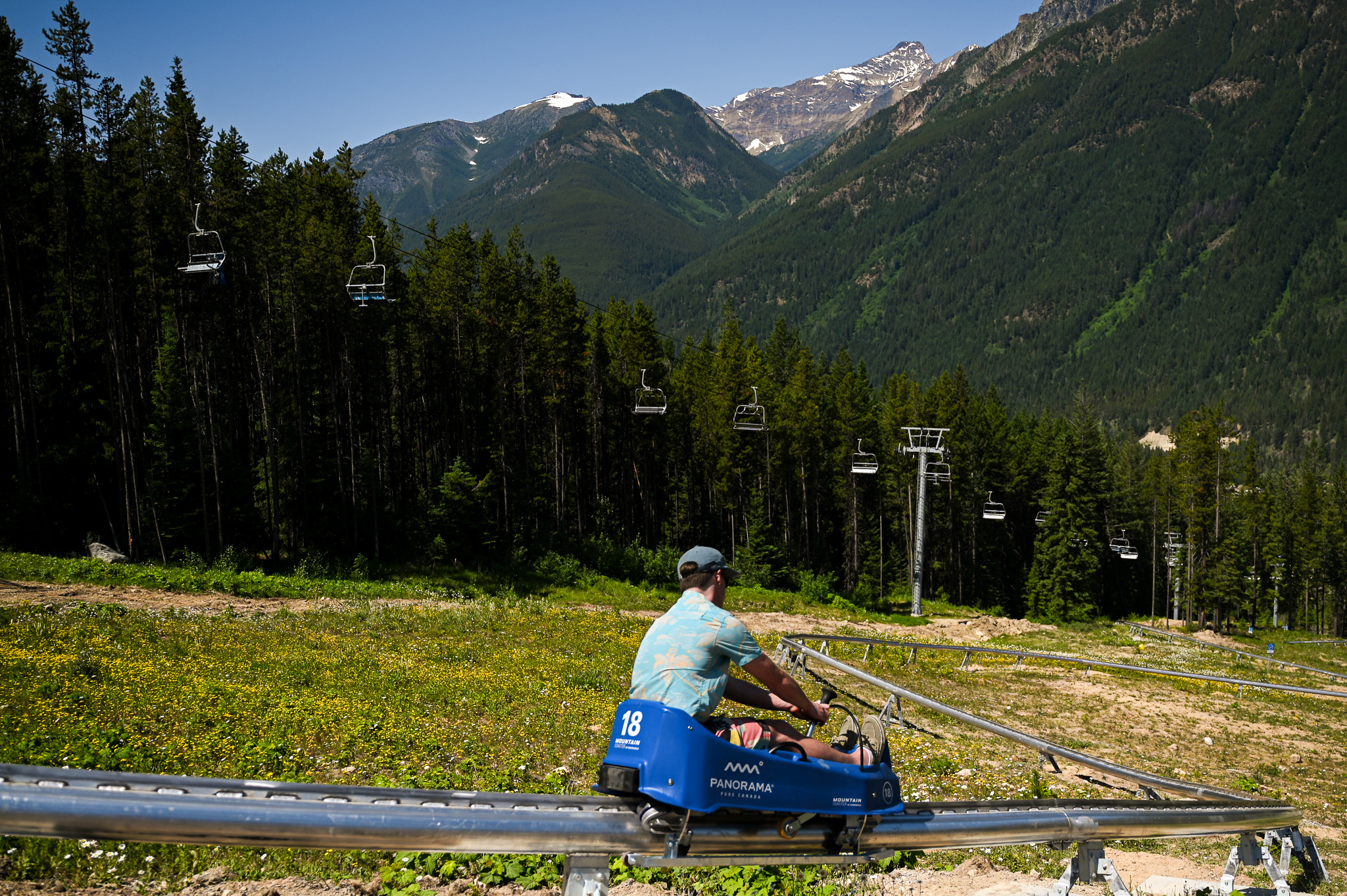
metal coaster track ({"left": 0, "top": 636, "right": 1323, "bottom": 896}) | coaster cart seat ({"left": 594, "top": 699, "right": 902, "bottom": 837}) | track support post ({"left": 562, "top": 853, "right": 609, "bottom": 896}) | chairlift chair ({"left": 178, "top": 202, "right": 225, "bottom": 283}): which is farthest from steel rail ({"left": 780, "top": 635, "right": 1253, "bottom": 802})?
chairlift chair ({"left": 178, "top": 202, "right": 225, "bottom": 283})

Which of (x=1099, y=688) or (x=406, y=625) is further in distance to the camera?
(x=1099, y=688)

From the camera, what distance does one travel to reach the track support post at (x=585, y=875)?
4473 millimetres

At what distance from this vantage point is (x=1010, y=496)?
2837 inches

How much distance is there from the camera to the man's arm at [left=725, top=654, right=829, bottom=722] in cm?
555

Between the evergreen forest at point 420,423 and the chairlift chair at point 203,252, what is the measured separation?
0.93 m

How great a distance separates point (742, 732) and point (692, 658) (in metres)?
0.72

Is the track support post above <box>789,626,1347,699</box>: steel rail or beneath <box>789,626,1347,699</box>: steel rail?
above

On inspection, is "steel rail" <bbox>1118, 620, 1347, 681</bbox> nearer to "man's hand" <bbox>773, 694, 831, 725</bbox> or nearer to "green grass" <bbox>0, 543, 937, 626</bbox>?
"green grass" <bbox>0, 543, 937, 626</bbox>

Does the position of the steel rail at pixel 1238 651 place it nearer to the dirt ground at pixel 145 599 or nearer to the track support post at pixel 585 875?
the track support post at pixel 585 875

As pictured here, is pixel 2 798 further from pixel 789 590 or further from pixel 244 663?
pixel 789 590

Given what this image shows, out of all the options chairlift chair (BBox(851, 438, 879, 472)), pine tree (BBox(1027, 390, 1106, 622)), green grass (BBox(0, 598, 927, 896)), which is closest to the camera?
green grass (BBox(0, 598, 927, 896))

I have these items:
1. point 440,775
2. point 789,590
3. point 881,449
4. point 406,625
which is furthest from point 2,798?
point 881,449

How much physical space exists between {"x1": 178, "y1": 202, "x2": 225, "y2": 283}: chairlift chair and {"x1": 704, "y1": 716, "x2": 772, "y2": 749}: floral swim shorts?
21.4m

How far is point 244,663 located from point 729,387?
4261cm
